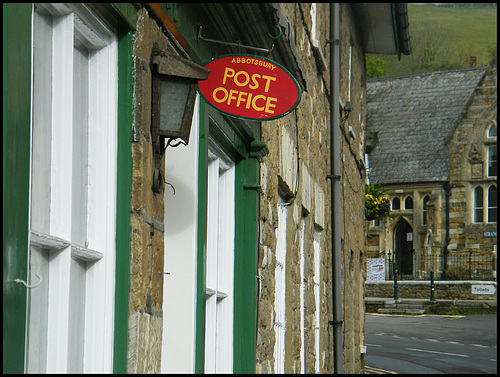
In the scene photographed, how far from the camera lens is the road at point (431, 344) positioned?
16.6m

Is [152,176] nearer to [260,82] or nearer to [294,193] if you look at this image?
[260,82]

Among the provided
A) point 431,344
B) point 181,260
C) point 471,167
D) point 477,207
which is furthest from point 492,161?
point 181,260

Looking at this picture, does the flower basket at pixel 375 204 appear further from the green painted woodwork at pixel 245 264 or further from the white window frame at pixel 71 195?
the white window frame at pixel 71 195

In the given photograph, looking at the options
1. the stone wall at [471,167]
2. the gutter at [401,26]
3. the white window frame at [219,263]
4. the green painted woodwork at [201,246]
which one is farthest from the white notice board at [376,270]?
the green painted woodwork at [201,246]

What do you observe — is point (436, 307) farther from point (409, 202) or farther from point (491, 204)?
point (409, 202)

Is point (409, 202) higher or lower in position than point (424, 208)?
higher

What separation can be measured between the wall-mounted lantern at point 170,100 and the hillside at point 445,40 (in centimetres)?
9915

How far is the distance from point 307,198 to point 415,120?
38824 millimetres

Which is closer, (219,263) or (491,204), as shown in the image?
(219,263)

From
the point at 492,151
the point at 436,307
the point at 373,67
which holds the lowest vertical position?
the point at 436,307

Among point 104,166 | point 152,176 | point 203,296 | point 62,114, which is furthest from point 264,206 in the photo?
point 62,114

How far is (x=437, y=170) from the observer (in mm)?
42094

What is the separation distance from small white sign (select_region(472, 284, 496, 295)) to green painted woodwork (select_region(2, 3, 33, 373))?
33912 mm

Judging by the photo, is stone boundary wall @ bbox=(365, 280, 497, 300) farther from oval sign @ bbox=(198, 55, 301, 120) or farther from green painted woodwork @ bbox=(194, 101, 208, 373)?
green painted woodwork @ bbox=(194, 101, 208, 373)
